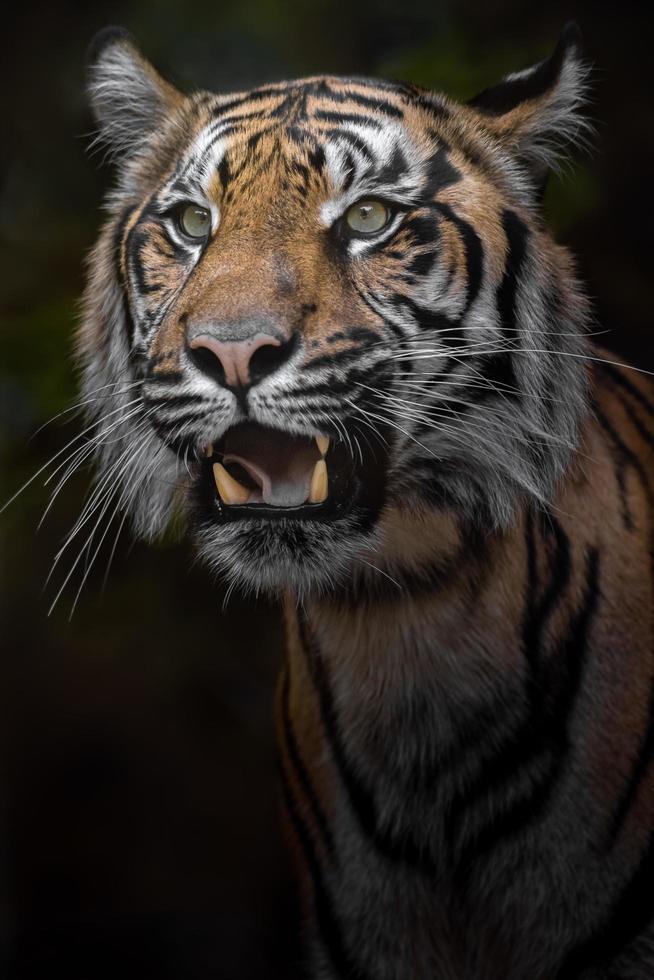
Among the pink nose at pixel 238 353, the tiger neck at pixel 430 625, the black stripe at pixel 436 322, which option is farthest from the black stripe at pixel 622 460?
the pink nose at pixel 238 353

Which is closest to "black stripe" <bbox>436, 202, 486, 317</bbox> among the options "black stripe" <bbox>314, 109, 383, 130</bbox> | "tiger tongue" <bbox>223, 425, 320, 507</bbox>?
"black stripe" <bbox>314, 109, 383, 130</bbox>

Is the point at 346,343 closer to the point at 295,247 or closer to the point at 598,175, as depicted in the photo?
the point at 295,247

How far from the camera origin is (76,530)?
121 centimetres

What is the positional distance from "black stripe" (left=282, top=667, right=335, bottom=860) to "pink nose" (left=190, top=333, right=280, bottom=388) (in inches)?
18.2

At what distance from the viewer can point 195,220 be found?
3.38 ft

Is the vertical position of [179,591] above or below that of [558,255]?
below

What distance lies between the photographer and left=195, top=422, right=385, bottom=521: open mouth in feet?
3.02

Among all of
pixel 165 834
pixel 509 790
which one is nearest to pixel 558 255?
pixel 509 790

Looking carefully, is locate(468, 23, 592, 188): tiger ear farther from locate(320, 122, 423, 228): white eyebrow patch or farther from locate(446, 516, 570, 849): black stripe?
locate(446, 516, 570, 849): black stripe

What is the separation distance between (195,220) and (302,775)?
24.0 inches

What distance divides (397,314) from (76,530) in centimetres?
48

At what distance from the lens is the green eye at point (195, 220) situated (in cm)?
102

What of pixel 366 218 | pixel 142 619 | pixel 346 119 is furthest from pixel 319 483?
pixel 142 619

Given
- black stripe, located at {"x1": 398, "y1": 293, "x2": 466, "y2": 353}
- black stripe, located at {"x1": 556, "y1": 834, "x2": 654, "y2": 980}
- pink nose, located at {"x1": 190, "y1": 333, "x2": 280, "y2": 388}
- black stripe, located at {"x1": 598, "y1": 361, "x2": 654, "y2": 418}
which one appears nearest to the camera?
pink nose, located at {"x1": 190, "y1": 333, "x2": 280, "y2": 388}
